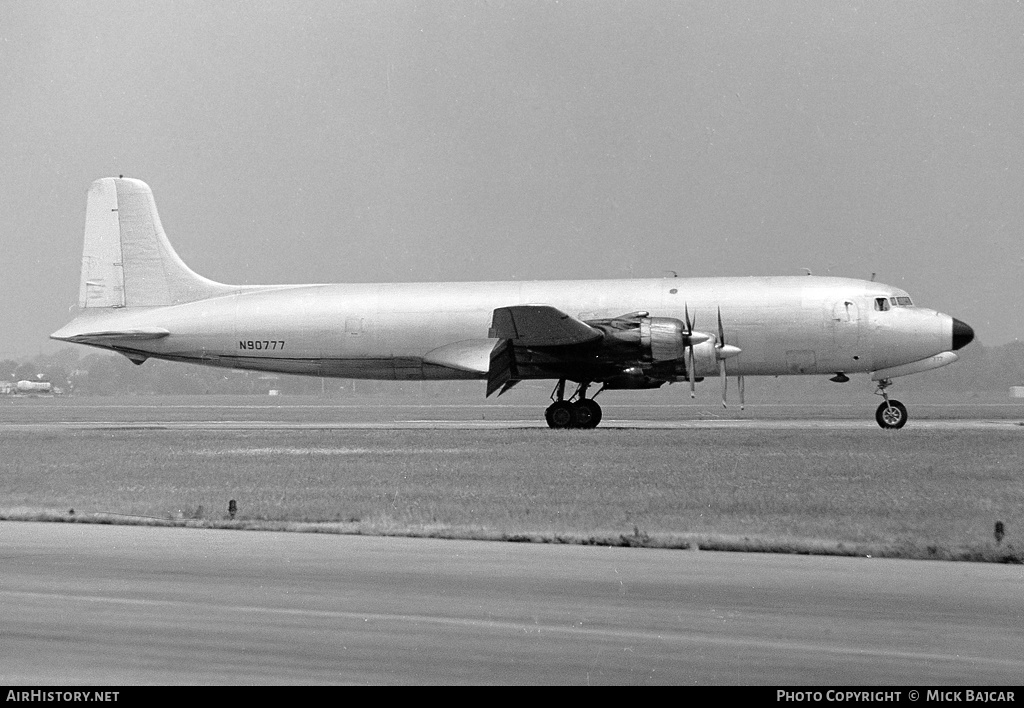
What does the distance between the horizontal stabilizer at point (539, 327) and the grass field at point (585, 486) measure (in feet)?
10.4

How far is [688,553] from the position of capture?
11.2m

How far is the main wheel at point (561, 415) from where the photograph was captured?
33.1 m

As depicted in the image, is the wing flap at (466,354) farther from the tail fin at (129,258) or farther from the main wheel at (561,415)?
the tail fin at (129,258)

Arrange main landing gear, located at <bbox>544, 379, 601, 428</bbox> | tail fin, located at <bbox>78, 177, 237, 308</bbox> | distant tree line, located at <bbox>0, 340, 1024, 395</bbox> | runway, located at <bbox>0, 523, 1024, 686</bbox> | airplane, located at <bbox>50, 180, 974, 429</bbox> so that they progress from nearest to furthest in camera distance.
Answer: runway, located at <bbox>0, 523, 1024, 686</bbox>, airplane, located at <bbox>50, 180, 974, 429</bbox>, main landing gear, located at <bbox>544, 379, 601, 428</bbox>, tail fin, located at <bbox>78, 177, 237, 308</bbox>, distant tree line, located at <bbox>0, 340, 1024, 395</bbox>

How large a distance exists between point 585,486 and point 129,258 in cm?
2649

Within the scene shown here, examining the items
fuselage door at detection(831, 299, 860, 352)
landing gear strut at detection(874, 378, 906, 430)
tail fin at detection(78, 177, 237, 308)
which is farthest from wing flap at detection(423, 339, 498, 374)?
landing gear strut at detection(874, 378, 906, 430)

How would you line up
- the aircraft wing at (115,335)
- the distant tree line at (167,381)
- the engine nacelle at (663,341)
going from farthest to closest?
1. the distant tree line at (167,381)
2. the aircraft wing at (115,335)
3. the engine nacelle at (663,341)

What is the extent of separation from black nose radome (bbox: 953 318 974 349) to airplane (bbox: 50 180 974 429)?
61 mm

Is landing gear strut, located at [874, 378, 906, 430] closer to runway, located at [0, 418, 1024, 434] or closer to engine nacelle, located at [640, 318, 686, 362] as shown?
runway, located at [0, 418, 1024, 434]

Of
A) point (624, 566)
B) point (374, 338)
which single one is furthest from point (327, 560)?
point (374, 338)

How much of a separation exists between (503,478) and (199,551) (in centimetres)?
869

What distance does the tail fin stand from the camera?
3903 centimetres

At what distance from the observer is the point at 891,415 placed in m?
32.1

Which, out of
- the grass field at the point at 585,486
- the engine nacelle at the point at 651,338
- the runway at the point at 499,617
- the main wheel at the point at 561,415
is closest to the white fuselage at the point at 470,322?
the engine nacelle at the point at 651,338
